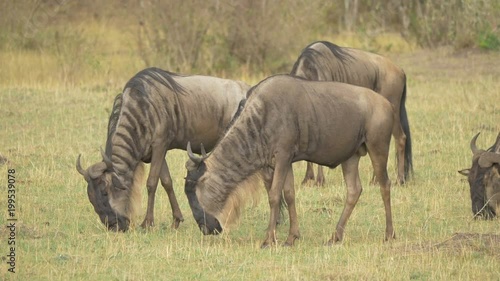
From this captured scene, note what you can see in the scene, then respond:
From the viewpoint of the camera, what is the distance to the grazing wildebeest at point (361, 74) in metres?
11.3

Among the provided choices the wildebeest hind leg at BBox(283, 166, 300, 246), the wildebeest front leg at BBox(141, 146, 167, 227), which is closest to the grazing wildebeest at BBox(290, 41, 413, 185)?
the wildebeest front leg at BBox(141, 146, 167, 227)

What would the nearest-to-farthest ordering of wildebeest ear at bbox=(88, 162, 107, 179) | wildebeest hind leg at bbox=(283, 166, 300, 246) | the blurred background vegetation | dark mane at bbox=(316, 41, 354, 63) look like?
wildebeest hind leg at bbox=(283, 166, 300, 246), wildebeest ear at bbox=(88, 162, 107, 179), dark mane at bbox=(316, 41, 354, 63), the blurred background vegetation

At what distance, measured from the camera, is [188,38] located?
19375 millimetres

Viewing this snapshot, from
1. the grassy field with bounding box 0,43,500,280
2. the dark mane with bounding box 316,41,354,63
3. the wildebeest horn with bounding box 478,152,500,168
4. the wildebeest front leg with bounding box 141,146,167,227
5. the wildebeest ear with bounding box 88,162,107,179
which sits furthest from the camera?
the dark mane with bounding box 316,41,354,63

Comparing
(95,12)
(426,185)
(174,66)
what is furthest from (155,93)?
(95,12)

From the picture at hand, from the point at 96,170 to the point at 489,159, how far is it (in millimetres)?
3530

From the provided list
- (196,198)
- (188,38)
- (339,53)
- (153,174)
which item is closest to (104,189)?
(153,174)

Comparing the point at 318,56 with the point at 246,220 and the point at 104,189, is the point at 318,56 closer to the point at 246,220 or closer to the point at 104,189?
the point at 246,220

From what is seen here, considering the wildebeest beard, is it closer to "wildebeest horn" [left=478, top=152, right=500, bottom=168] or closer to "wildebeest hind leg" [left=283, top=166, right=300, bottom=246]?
"wildebeest hind leg" [left=283, top=166, right=300, bottom=246]

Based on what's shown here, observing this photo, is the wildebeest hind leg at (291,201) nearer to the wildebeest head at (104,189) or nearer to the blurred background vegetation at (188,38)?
the wildebeest head at (104,189)

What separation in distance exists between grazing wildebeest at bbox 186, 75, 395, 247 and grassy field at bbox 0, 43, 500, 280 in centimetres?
44

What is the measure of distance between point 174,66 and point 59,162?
7652 millimetres

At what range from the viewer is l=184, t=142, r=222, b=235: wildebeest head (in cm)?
820

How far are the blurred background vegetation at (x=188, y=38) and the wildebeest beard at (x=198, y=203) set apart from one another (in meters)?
9.75
